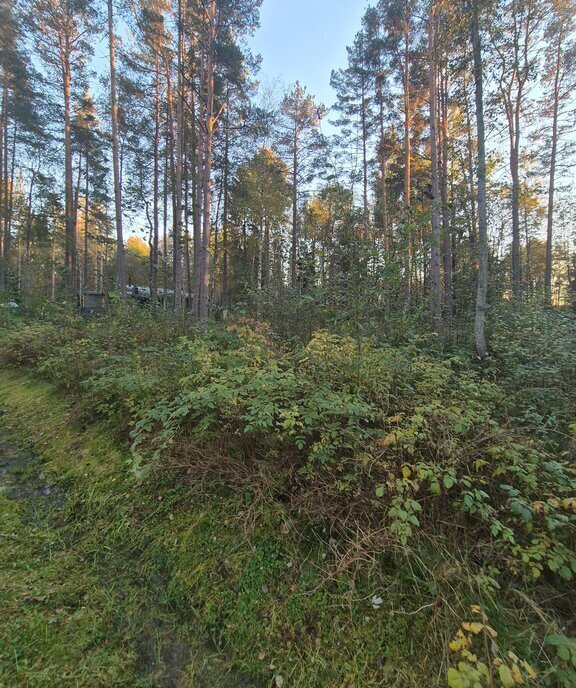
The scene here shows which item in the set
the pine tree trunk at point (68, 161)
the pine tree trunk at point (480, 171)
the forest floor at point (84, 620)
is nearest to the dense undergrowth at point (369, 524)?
the forest floor at point (84, 620)

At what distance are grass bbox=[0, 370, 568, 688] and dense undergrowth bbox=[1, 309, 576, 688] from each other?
0.01 m

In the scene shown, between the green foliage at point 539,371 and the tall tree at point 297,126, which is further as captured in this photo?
the tall tree at point 297,126

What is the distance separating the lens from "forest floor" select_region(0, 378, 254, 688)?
1.52 meters

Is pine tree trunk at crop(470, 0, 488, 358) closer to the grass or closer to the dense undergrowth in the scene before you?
the dense undergrowth

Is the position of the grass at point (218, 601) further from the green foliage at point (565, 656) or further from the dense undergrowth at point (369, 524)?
Result: the green foliage at point (565, 656)

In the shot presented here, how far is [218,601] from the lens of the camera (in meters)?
1.85

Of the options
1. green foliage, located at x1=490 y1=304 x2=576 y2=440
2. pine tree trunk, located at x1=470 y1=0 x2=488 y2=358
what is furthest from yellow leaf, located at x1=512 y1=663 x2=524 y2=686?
pine tree trunk, located at x1=470 y1=0 x2=488 y2=358

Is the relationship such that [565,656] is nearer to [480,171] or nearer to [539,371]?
[539,371]

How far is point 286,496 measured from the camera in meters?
2.29

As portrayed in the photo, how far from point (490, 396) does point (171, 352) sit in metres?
3.85

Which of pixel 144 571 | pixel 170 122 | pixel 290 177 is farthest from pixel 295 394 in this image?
pixel 290 177

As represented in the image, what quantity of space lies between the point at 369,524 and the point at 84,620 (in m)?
1.72

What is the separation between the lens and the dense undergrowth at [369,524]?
1.52m

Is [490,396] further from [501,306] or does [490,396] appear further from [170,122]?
[170,122]
